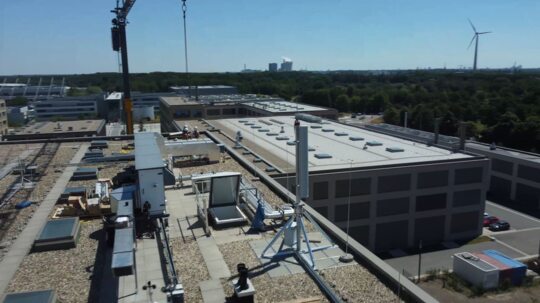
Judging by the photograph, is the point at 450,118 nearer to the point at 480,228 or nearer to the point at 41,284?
the point at 480,228

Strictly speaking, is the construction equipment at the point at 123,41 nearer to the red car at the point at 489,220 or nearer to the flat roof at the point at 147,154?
the flat roof at the point at 147,154

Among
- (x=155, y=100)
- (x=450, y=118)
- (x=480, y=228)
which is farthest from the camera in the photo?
(x=155, y=100)

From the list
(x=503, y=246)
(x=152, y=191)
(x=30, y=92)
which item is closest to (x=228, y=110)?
(x=503, y=246)

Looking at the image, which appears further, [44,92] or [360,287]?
[44,92]

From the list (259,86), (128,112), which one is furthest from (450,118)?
(259,86)

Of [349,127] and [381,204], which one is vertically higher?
[349,127]

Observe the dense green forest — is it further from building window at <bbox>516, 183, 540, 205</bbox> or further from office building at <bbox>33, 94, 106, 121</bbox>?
office building at <bbox>33, 94, 106, 121</bbox>

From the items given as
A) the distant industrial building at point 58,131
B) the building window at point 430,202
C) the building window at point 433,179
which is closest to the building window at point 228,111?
the distant industrial building at point 58,131

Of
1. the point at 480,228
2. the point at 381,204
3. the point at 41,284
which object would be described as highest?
the point at 41,284
